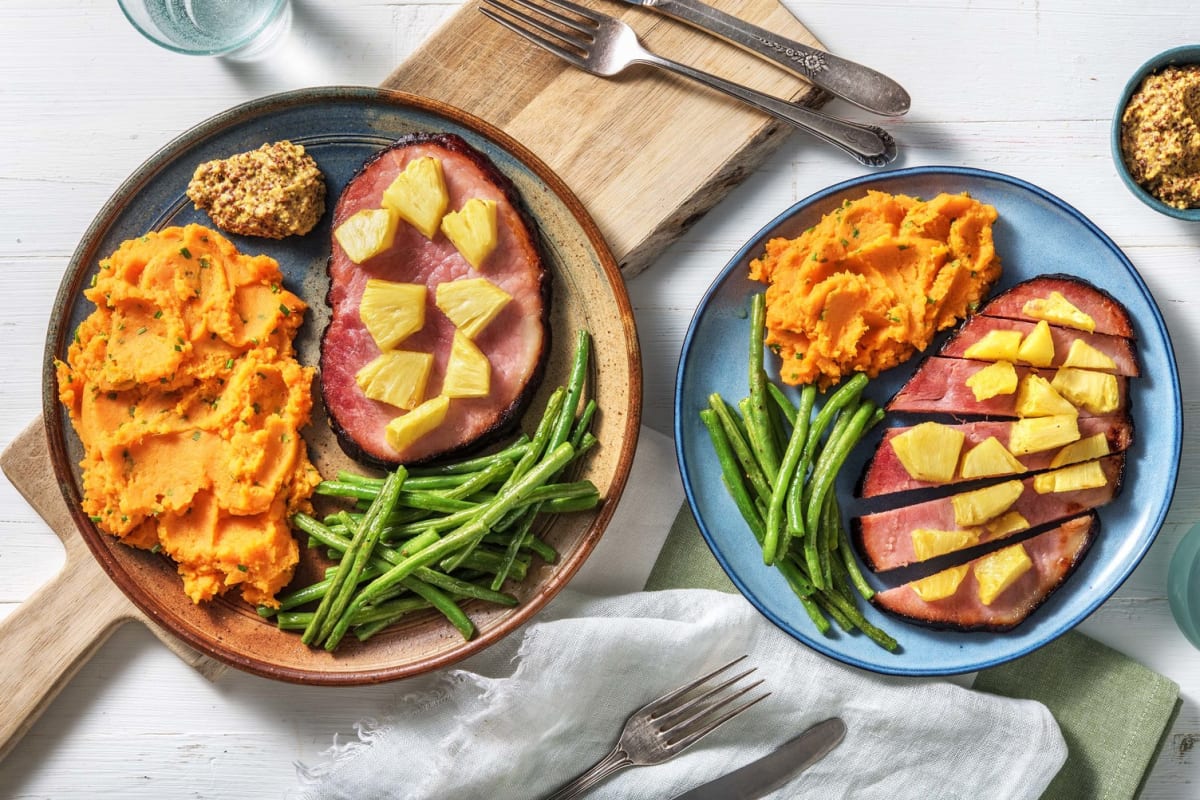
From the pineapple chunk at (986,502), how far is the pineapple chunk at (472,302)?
5.92 feet

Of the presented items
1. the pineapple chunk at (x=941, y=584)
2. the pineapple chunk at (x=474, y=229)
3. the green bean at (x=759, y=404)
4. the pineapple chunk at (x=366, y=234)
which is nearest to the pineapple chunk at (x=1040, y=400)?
the pineapple chunk at (x=941, y=584)

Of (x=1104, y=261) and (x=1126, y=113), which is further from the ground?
(x=1126, y=113)

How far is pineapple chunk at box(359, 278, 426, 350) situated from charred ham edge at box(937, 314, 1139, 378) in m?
1.97

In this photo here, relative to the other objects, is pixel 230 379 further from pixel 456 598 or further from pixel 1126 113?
pixel 1126 113

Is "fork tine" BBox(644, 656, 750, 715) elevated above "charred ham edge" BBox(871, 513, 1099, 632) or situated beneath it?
situated beneath

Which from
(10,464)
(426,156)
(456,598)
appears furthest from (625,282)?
(10,464)

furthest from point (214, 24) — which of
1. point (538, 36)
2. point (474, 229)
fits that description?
point (474, 229)

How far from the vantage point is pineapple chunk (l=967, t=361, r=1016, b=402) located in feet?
10.9

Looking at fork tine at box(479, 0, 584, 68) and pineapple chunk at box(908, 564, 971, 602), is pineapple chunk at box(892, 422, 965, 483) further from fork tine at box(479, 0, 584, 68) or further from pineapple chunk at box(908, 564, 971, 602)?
fork tine at box(479, 0, 584, 68)

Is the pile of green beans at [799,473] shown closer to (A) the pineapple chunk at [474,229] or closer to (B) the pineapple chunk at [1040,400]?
(B) the pineapple chunk at [1040,400]

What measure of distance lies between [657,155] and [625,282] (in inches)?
19.8

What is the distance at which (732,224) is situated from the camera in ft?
12.3

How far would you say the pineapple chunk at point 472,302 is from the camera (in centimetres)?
338

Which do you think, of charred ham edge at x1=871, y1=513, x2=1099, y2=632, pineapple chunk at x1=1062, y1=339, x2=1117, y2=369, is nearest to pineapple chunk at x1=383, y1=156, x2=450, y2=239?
charred ham edge at x1=871, y1=513, x2=1099, y2=632
